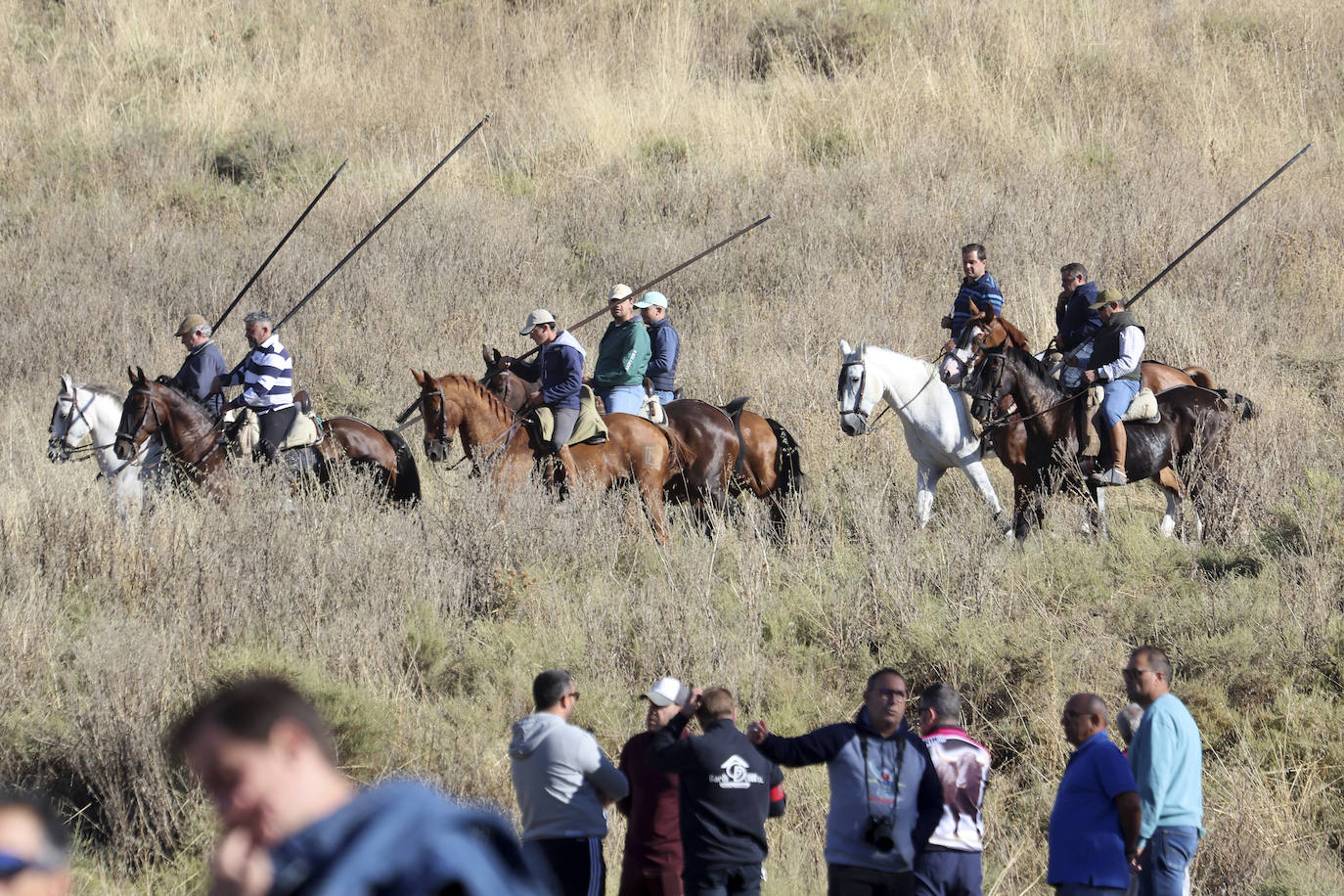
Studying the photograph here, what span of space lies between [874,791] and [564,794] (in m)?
1.17

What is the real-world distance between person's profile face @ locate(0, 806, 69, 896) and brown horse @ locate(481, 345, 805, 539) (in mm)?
9248

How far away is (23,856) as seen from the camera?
2.06 metres

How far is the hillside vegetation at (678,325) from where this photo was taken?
7547 mm

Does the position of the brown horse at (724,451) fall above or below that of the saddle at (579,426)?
below

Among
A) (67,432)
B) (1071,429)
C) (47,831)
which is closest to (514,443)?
(67,432)

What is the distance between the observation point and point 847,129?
880 inches

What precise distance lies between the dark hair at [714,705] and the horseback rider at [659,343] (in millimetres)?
7678

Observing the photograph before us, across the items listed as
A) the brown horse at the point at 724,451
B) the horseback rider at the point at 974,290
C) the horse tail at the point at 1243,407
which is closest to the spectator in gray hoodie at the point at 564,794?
the brown horse at the point at 724,451

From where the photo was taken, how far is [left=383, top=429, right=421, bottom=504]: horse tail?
37.9 feet

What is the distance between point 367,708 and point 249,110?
18830 mm

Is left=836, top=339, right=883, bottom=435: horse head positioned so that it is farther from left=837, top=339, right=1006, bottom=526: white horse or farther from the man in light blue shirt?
the man in light blue shirt

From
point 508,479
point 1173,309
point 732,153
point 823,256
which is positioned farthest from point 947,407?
point 732,153

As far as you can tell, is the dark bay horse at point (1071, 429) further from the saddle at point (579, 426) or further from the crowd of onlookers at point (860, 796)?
the crowd of onlookers at point (860, 796)

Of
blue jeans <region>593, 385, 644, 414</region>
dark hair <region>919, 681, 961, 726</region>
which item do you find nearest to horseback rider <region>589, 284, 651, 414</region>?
blue jeans <region>593, 385, 644, 414</region>
